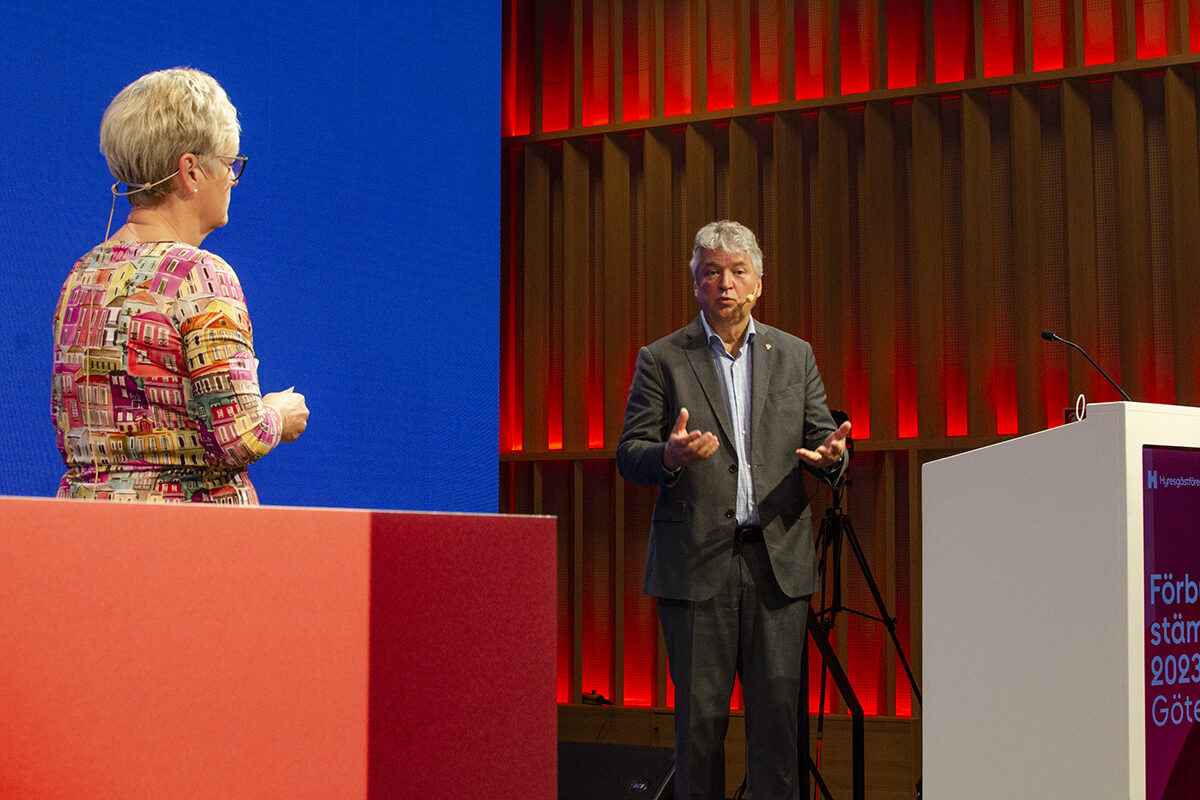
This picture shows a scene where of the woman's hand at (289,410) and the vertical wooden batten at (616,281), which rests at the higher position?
the vertical wooden batten at (616,281)

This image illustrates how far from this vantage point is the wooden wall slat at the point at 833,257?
15.4ft

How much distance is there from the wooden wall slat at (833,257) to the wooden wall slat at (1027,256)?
677 mm

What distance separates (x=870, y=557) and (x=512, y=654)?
3547mm

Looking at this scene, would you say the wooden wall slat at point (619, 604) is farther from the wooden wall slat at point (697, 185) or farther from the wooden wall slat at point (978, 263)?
the wooden wall slat at point (978, 263)

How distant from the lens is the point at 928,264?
4.57 meters

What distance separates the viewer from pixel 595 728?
481 cm

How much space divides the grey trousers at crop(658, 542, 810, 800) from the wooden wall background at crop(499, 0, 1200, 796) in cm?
178

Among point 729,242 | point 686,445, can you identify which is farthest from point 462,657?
point 729,242

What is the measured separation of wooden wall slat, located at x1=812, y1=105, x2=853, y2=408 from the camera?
4680mm

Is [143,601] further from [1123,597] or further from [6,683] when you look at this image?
[1123,597]

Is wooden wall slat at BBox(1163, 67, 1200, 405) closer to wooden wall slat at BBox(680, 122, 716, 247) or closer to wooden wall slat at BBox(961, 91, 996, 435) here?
wooden wall slat at BBox(961, 91, 996, 435)

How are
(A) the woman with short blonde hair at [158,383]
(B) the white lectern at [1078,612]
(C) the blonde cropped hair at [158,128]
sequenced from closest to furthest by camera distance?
(B) the white lectern at [1078,612]
(A) the woman with short blonde hair at [158,383]
(C) the blonde cropped hair at [158,128]

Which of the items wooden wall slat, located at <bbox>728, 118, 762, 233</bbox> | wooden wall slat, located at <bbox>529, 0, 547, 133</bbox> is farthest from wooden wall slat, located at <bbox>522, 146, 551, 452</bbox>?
wooden wall slat, located at <bbox>728, 118, 762, 233</bbox>

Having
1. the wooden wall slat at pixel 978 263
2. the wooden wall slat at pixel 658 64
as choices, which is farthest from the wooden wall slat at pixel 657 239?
the wooden wall slat at pixel 978 263
